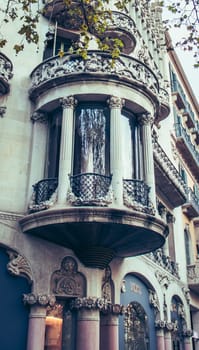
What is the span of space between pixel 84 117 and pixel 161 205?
807 cm

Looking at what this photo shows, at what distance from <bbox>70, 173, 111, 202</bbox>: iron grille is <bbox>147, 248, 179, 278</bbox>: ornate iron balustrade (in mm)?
5780

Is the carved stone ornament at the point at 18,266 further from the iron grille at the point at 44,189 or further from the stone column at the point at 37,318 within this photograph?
the iron grille at the point at 44,189

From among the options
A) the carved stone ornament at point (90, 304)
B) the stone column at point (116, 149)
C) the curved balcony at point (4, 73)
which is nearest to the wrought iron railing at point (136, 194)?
the stone column at point (116, 149)

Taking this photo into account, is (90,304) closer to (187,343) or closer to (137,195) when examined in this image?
(137,195)

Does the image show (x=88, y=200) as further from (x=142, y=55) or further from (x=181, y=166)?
(x=181, y=166)

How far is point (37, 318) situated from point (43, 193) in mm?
3466

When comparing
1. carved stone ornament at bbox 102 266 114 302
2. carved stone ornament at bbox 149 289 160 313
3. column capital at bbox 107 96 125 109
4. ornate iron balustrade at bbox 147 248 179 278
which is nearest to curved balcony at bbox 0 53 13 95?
column capital at bbox 107 96 125 109

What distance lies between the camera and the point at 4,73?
12.8 metres

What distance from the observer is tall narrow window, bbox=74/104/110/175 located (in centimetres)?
1210

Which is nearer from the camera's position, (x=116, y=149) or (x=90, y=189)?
(x=90, y=189)

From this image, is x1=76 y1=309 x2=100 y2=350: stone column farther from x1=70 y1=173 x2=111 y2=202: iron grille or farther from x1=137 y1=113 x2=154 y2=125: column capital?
x1=137 y1=113 x2=154 y2=125: column capital

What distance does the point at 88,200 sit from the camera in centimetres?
1076

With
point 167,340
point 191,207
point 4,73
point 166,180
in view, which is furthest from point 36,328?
point 191,207

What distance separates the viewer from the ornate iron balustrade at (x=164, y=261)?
654 inches
